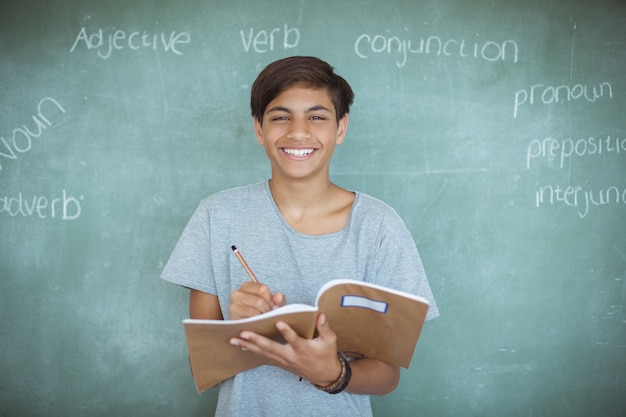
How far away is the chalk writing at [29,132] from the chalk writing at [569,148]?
5.87 feet

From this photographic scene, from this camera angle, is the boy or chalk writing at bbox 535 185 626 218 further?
chalk writing at bbox 535 185 626 218

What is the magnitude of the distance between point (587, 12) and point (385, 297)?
1.66 m

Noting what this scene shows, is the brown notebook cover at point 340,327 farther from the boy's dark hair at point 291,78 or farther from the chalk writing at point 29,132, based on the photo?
the chalk writing at point 29,132

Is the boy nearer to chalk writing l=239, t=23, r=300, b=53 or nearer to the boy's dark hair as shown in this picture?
the boy's dark hair

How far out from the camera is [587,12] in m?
2.03

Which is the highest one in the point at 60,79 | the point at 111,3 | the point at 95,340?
the point at 111,3

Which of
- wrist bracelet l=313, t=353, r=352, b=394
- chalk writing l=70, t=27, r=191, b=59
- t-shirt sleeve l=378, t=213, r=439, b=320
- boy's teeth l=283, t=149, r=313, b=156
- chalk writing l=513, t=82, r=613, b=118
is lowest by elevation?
wrist bracelet l=313, t=353, r=352, b=394

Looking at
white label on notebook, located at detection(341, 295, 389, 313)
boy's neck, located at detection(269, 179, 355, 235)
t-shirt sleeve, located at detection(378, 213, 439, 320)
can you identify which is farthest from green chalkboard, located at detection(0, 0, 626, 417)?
white label on notebook, located at detection(341, 295, 389, 313)

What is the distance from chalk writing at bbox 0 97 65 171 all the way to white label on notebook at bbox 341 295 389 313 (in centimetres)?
141

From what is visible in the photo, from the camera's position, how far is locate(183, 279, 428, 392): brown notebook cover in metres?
0.99

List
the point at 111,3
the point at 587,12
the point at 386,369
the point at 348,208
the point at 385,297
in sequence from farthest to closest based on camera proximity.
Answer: the point at 587,12 < the point at 111,3 < the point at 348,208 < the point at 386,369 < the point at 385,297

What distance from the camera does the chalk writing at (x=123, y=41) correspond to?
6.26 feet

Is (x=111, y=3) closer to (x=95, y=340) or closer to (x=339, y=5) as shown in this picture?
(x=339, y=5)

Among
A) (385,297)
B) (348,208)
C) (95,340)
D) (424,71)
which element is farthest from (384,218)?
(95,340)
